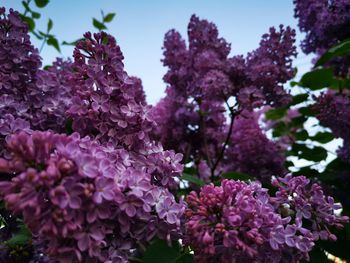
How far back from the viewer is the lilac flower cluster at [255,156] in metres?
2.18

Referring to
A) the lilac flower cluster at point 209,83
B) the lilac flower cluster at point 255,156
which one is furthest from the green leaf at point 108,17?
the lilac flower cluster at point 255,156

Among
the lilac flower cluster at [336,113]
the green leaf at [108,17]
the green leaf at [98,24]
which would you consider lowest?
the lilac flower cluster at [336,113]

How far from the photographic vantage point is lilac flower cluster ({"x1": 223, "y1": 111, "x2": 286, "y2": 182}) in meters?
2.18

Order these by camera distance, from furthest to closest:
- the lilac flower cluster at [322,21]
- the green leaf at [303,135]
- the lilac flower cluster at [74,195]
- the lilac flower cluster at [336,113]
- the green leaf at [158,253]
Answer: the green leaf at [303,135] → the lilac flower cluster at [322,21] → the lilac flower cluster at [336,113] → the green leaf at [158,253] → the lilac flower cluster at [74,195]

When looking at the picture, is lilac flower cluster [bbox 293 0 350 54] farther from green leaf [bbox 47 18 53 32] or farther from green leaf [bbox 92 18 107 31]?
green leaf [bbox 47 18 53 32]

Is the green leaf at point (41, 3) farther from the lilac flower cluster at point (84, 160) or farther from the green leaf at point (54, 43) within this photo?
the lilac flower cluster at point (84, 160)

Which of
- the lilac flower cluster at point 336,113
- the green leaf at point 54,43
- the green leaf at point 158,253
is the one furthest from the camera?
the green leaf at point 54,43

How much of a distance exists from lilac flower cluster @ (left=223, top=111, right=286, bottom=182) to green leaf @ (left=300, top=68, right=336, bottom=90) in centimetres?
33

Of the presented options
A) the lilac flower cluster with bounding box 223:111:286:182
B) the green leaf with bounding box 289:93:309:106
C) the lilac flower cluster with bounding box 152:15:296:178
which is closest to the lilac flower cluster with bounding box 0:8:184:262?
the lilac flower cluster with bounding box 152:15:296:178

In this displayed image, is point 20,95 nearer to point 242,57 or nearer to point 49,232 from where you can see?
point 49,232

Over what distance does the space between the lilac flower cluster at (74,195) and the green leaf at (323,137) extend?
1747 mm

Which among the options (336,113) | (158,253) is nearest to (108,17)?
(336,113)

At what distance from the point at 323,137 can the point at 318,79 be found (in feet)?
1.59

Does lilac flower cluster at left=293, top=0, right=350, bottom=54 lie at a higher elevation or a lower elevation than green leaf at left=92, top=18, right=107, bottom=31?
lower
